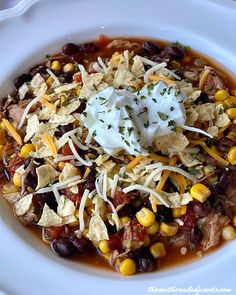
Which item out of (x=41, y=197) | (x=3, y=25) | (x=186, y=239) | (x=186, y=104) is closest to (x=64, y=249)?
(x=41, y=197)

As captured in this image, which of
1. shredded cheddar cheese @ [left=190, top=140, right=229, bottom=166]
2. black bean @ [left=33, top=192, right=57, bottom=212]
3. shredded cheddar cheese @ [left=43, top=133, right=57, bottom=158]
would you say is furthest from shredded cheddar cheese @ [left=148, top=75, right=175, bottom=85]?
black bean @ [left=33, top=192, right=57, bottom=212]

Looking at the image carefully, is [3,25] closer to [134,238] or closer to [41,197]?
[41,197]

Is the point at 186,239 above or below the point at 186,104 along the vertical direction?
below

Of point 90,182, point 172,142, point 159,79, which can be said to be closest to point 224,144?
point 172,142

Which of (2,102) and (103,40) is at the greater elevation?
(2,102)

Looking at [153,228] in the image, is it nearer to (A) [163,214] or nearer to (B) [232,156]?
(A) [163,214]

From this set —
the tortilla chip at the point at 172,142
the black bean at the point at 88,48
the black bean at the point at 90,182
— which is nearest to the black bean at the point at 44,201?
the black bean at the point at 90,182
